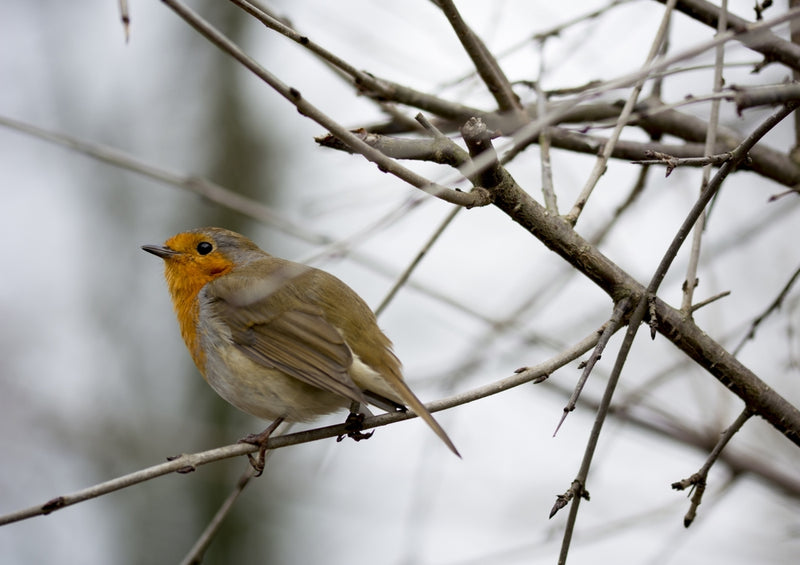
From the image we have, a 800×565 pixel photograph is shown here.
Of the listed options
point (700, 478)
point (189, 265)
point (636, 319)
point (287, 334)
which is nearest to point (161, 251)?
point (189, 265)

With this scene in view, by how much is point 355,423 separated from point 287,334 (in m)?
0.62

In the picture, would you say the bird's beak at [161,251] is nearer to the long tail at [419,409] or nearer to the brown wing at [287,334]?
the brown wing at [287,334]

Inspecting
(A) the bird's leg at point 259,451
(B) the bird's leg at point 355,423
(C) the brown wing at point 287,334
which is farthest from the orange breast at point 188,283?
(B) the bird's leg at point 355,423

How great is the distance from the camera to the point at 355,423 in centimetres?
278

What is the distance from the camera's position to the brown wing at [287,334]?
2975 mm

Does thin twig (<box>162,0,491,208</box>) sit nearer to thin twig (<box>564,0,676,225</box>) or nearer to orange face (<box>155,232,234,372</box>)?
thin twig (<box>564,0,676,225</box>)

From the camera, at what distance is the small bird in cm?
296

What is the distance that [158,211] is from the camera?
1154cm

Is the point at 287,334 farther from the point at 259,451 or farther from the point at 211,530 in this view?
the point at 211,530

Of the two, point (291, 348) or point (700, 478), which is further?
point (291, 348)

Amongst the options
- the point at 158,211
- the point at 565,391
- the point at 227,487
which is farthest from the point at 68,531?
the point at 565,391

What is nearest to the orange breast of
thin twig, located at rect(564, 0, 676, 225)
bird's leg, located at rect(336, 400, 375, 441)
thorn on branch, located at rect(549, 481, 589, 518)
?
bird's leg, located at rect(336, 400, 375, 441)

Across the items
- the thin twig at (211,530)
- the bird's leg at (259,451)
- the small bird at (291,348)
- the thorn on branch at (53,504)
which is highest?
the small bird at (291,348)

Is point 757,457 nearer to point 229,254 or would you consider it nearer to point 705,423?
point 705,423
